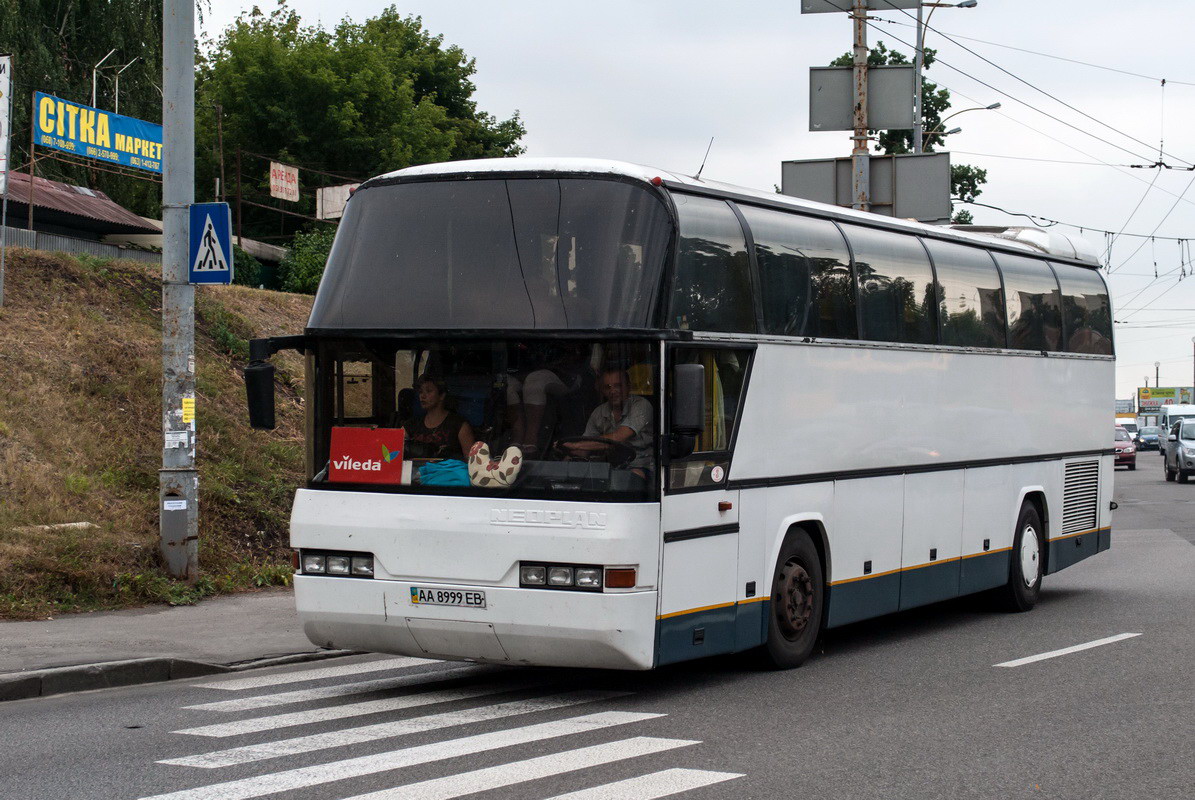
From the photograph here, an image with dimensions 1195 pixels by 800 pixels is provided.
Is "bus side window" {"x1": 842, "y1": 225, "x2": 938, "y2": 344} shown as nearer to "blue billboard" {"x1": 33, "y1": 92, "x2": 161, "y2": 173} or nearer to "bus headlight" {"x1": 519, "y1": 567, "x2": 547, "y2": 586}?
"bus headlight" {"x1": 519, "y1": 567, "x2": 547, "y2": 586}

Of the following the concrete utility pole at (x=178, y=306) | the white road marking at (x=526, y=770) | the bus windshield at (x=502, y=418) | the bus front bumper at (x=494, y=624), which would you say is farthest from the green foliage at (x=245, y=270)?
the white road marking at (x=526, y=770)

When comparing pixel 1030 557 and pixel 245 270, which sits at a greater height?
pixel 245 270

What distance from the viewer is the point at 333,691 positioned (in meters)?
9.47

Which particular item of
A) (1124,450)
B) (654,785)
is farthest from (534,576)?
(1124,450)

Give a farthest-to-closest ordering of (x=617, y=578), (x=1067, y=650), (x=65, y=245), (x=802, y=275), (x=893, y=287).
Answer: (x=65, y=245)
(x=893, y=287)
(x=1067, y=650)
(x=802, y=275)
(x=617, y=578)

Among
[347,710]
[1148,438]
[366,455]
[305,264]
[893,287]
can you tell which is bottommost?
[1148,438]

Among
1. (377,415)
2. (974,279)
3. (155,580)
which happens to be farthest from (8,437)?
(974,279)

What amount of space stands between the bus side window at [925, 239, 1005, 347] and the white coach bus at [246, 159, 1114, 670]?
234 cm

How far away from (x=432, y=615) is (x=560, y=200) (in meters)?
2.61

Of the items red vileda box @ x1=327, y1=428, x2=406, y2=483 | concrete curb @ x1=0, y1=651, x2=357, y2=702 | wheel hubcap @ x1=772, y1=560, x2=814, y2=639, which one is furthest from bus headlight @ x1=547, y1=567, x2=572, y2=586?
concrete curb @ x1=0, y1=651, x2=357, y2=702

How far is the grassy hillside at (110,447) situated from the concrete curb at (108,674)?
92.2 inches

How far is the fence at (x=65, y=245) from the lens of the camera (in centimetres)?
2459

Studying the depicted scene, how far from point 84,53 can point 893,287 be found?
3038 cm

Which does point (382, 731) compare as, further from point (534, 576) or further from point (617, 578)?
point (617, 578)
